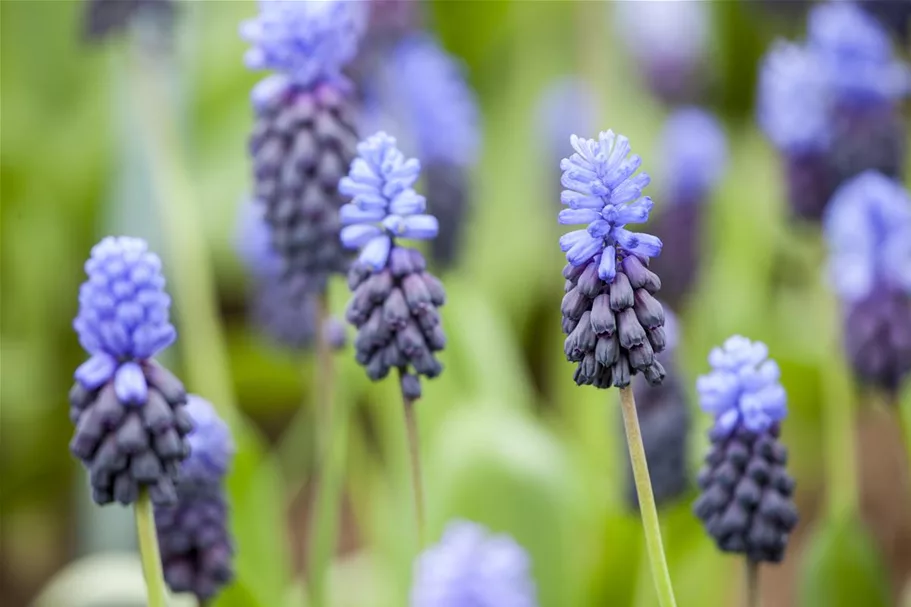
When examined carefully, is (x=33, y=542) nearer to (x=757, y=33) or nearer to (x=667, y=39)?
(x=667, y=39)

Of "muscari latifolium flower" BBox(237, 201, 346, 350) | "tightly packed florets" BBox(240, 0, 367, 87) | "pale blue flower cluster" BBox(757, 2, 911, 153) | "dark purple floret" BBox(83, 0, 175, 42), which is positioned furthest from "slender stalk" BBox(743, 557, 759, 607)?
"dark purple floret" BBox(83, 0, 175, 42)

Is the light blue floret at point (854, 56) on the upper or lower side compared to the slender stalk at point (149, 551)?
upper

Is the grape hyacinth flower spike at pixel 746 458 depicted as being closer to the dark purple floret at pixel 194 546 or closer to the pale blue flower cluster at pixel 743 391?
the pale blue flower cluster at pixel 743 391

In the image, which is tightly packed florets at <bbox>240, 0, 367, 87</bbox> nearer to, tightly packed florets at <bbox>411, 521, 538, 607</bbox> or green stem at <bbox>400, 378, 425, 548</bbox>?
green stem at <bbox>400, 378, 425, 548</bbox>

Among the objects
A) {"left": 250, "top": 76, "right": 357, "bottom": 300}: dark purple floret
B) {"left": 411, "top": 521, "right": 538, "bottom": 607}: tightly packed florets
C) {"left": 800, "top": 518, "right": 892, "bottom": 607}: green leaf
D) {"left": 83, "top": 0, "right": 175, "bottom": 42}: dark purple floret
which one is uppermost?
{"left": 83, "top": 0, "right": 175, "bottom": 42}: dark purple floret

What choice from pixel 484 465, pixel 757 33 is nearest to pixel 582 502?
pixel 484 465

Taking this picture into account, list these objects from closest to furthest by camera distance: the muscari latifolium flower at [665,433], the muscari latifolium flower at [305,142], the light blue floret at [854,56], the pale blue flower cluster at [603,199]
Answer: the pale blue flower cluster at [603,199], the muscari latifolium flower at [305,142], the muscari latifolium flower at [665,433], the light blue floret at [854,56]

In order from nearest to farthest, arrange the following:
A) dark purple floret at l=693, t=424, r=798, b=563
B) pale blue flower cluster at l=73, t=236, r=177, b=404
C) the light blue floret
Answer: pale blue flower cluster at l=73, t=236, r=177, b=404, dark purple floret at l=693, t=424, r=798, b=563, the light blue floret

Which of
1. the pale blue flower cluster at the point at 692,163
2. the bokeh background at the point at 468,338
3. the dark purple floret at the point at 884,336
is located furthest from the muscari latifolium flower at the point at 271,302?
the dark purple floret at the point at 884,336
